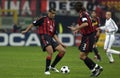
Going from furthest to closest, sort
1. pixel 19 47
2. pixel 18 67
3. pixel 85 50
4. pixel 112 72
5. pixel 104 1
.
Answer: pixel 104 1
pixel 19 47
pixel 18 67
pixel 112 72
pixel 85 50

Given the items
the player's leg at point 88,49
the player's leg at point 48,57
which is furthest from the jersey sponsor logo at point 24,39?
the player's leg at point 88,49

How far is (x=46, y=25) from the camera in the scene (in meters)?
16.6

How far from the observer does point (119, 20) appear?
127 feet

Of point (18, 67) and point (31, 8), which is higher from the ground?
point (18, 67)

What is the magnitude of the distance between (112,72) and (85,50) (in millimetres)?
2100

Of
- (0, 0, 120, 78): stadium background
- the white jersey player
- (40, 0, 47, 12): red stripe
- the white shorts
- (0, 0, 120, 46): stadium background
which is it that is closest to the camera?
the white jersey player

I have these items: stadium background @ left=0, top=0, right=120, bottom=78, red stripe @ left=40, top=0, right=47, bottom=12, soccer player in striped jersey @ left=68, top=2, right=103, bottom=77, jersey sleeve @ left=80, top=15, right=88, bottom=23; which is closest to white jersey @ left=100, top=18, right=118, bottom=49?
soccer player in striped jersey @ left=68, top=2, right=103, bottom=77

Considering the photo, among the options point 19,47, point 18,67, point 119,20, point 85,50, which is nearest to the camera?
point 85,50

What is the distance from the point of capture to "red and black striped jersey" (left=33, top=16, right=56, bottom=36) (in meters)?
16.6

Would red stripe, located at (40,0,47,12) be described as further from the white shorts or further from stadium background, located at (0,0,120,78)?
the white shorts

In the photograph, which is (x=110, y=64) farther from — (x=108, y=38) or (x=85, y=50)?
(x=85, y=50)

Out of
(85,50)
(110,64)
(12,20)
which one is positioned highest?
(85,50)

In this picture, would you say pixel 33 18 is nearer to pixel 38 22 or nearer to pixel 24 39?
pixel 24 39

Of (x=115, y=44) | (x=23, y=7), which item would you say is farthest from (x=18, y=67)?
(x=23, y=7)
